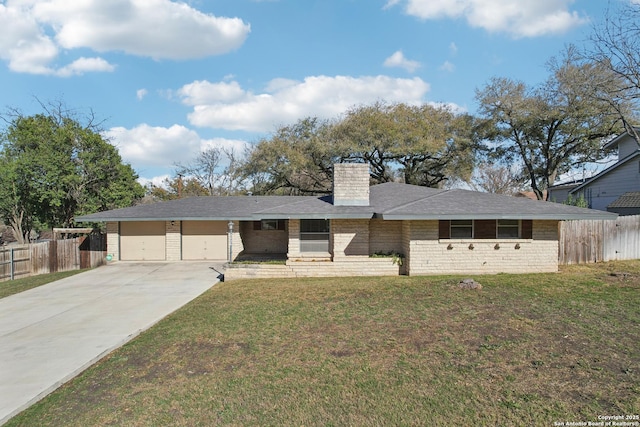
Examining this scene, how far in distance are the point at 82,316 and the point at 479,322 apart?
30.1 ft

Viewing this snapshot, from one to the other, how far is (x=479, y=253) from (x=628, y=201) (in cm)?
1199

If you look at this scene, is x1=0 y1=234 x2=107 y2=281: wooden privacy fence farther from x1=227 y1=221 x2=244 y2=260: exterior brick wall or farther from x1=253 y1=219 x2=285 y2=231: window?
x1=253 y1=219 x2=285 y2=231: window

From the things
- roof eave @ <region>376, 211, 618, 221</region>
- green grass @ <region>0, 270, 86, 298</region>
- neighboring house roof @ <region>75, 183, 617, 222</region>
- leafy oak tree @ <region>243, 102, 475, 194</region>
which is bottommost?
green grass @ <region>0, 270, 86, 298</region>

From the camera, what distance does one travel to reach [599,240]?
14.4 m

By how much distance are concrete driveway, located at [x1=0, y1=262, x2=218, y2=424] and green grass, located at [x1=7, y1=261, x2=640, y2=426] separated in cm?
40

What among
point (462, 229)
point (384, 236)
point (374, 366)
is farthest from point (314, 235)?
point (374, 366)

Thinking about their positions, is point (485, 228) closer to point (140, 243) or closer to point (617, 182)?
point (617, 182)

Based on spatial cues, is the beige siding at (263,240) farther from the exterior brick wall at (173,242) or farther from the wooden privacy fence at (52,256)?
the wooden privacy fence at (52,256)

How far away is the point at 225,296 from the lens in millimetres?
10328

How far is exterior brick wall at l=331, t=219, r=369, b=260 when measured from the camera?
13719 mm

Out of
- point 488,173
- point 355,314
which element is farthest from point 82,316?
point 488,173

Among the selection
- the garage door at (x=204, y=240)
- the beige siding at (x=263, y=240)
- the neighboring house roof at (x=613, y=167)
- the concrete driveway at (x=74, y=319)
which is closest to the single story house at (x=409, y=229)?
the garage door at (x=204, y=240)

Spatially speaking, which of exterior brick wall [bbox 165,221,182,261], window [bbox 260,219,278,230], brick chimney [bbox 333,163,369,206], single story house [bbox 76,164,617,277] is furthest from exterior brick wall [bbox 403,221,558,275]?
exterior brick wall [bbox 165,221,182,261]

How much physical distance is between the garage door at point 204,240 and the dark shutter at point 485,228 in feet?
37.6
